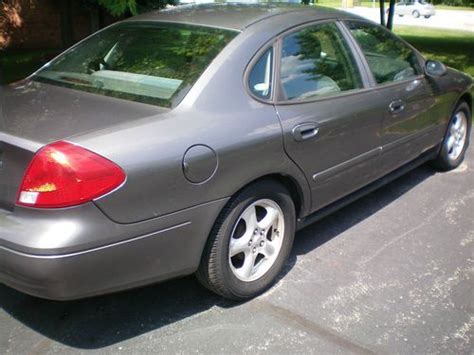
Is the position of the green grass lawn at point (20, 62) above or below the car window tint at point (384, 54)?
below

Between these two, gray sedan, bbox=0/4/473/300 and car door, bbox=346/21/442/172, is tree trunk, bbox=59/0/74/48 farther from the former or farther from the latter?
car door, bbox=346/21/442/172

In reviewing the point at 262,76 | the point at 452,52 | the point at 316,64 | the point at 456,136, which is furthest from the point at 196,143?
the point at 452,52

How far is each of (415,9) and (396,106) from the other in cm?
3661

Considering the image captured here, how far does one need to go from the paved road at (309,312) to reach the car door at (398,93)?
73cm

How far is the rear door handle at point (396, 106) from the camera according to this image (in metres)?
4.02

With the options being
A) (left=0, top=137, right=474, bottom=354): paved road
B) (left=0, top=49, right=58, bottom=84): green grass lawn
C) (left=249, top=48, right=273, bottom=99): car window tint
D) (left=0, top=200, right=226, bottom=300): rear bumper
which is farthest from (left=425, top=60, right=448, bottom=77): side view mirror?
(left=0, top=49, right=58, bottom=84): green grass lawn

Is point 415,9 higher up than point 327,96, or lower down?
lower down

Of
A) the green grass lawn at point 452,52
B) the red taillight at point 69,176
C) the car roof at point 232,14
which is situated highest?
the car roof at point 232,14

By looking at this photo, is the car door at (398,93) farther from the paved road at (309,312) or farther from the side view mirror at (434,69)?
the paved road at (309,312)

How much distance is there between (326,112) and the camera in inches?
135

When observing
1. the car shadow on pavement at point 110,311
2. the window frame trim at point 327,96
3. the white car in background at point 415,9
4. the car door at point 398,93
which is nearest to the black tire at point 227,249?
the car shadow on pavement at point 110,311

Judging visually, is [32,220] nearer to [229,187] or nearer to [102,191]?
[102,191]

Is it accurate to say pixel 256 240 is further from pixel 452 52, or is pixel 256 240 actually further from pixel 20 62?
pixel 452 52

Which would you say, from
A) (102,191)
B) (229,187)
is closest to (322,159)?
(229,187)
